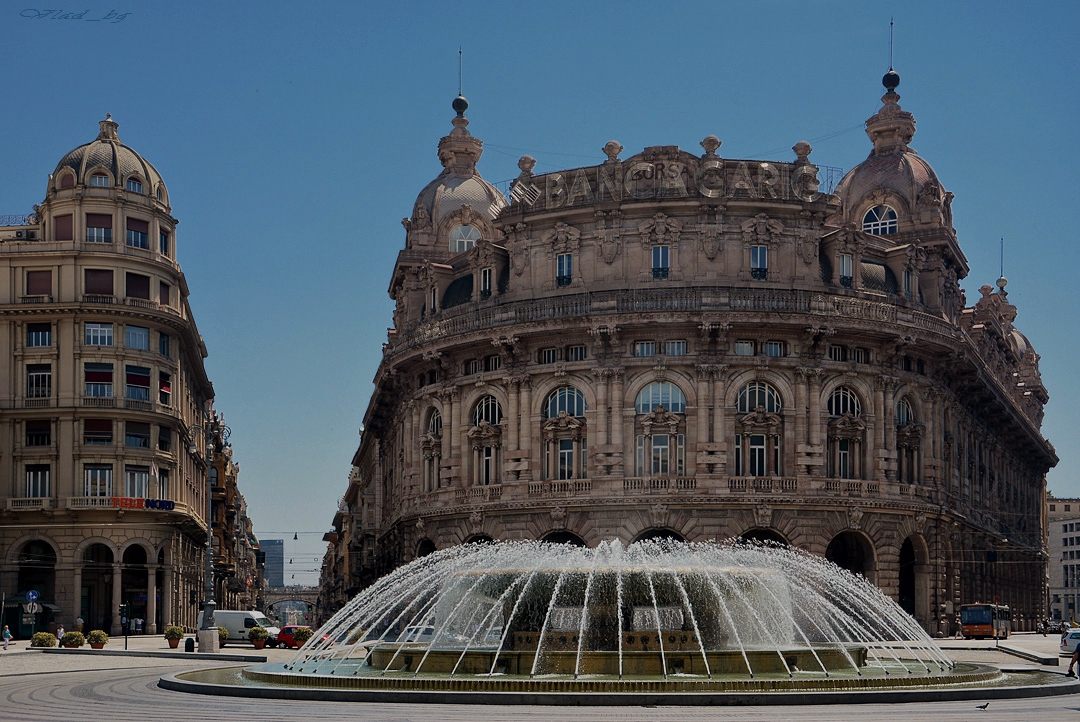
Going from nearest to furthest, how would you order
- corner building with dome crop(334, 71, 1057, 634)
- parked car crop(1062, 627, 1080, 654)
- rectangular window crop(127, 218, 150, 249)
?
parked car crop(1062, 627, 1080, 654), corner building with dome crop(334, 71, 1057, 634), rectangular window crop(127, 218, 150, 249)

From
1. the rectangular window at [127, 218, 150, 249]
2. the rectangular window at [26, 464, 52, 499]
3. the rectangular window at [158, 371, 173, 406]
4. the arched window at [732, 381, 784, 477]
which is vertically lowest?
the rectangular window at [26, 464, 52, 499]

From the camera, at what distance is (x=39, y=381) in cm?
7581

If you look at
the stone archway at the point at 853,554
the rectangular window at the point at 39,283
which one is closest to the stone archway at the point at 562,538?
the stone archway at the point at 853,554

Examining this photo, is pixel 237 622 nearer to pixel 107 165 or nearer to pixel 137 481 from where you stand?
pixel 137 481

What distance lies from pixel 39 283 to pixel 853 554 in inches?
1657

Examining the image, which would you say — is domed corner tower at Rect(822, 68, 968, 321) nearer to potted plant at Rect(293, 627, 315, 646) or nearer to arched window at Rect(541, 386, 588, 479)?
arched window at Rect(541, 386, 588, 479)

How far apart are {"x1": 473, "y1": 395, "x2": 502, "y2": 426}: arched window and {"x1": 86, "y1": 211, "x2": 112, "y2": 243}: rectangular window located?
2162 centimetres

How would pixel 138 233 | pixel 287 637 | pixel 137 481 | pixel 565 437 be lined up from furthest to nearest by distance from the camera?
pixel 138 233
pixel 137 481
pixel 565 437
pixel 287 637

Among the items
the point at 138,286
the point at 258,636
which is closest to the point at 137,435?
the point at 138,286

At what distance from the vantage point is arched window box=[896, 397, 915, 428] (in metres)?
69.6

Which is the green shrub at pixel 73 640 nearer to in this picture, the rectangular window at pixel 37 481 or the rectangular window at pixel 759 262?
the rectangular window at pixel 37 481

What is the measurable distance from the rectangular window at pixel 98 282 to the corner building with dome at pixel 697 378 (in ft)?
51.4

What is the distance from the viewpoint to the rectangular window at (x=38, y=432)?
7550cm

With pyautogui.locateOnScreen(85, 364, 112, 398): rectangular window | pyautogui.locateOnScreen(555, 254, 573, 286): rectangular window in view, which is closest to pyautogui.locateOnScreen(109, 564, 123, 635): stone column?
pyautogui.locateOnScreen(85, 364, 112, 398): rectangular window
